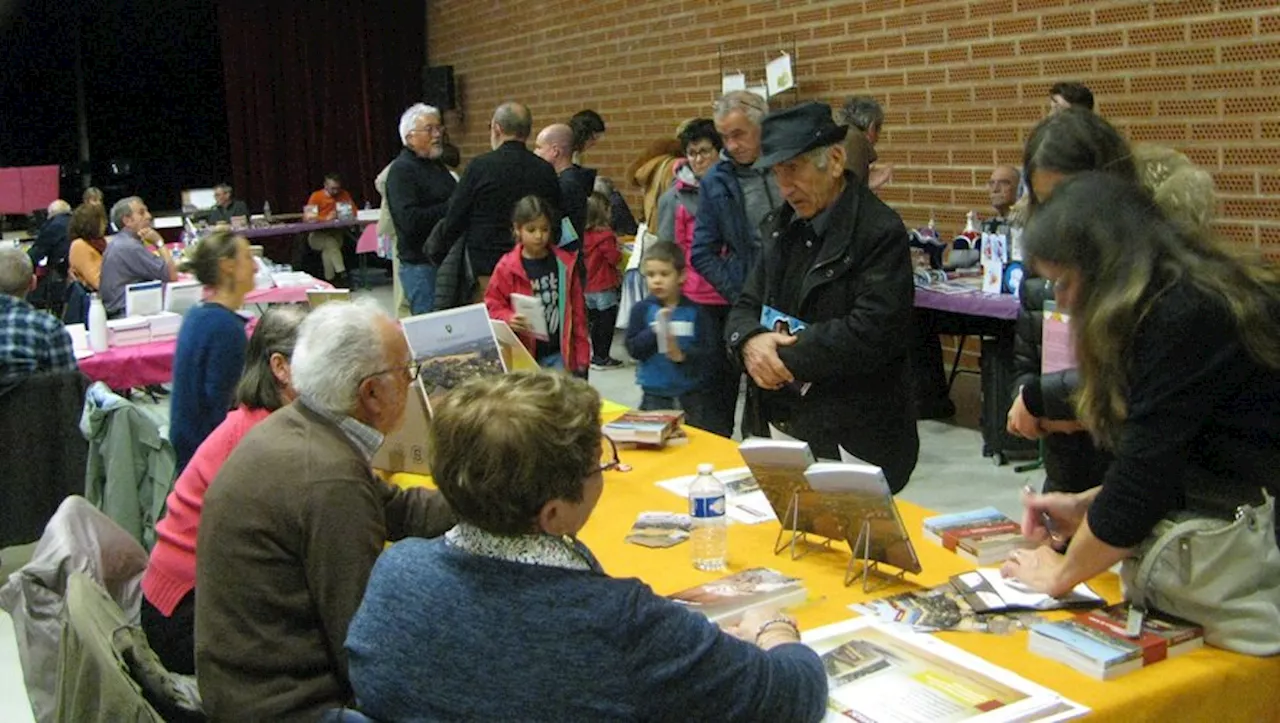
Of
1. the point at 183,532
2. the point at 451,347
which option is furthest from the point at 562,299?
the point at 183,532

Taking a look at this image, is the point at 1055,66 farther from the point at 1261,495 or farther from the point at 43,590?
the point at 43,590

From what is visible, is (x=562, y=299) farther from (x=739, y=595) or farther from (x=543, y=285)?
(x=739, y=595)

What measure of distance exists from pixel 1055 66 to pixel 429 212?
119 inches

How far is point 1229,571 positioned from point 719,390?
2.63 metres

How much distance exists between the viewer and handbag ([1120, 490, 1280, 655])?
1.89m

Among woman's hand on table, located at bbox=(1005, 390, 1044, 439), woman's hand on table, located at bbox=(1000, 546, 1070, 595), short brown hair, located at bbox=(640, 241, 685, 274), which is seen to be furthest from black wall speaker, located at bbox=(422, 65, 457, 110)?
woman's hand on table, located at bbox=(1000, 546, 1070, 595)

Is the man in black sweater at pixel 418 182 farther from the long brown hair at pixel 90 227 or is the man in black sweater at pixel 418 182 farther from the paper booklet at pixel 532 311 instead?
the long brown hair at pixel 90 227

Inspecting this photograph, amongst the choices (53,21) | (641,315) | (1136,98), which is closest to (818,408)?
(641,315)

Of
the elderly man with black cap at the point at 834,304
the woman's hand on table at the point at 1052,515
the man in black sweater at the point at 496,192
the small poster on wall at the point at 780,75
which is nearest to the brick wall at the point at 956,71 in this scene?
the small poster on wall at the point at 780,75

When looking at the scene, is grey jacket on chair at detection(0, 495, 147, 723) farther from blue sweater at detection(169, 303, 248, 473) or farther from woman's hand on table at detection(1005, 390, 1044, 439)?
woman's hand on table at detection(1005, 390, 1044, 439)

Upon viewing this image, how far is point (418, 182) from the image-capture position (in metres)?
6.34

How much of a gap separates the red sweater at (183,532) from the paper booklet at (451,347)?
0.76 m

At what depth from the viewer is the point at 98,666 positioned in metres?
2.04

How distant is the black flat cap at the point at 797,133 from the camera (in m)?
3.03
